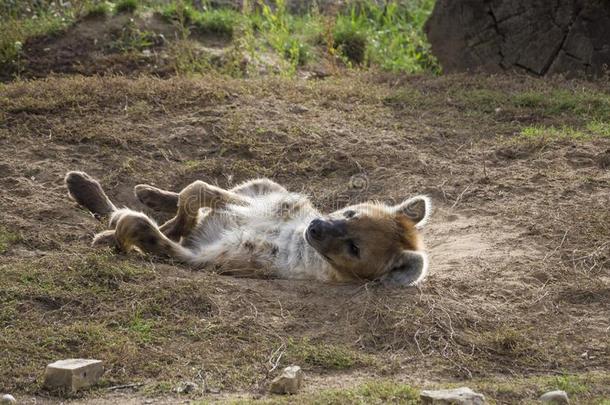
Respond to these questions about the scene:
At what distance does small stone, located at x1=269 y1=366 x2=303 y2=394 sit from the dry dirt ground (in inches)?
2.6

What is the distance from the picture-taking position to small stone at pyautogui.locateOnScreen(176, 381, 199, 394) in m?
3.67

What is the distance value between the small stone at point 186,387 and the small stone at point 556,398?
1266mm

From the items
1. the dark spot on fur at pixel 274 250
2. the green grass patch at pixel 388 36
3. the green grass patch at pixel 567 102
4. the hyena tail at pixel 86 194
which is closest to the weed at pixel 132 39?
the green grass patch at pixel 388 36

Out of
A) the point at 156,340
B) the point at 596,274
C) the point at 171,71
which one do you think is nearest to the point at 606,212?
the point at 596,274

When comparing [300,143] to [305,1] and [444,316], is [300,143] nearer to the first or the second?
[444,316]

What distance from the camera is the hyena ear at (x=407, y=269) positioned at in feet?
15.8

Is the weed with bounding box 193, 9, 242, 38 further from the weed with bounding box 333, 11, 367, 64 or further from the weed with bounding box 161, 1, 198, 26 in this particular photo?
the weed with bounding box 333, 11, 367, 64

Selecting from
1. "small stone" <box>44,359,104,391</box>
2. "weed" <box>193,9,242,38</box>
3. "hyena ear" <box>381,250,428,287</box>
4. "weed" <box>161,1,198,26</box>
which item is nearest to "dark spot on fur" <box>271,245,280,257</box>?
"hyena ear" <box>381,250,428,287</box>

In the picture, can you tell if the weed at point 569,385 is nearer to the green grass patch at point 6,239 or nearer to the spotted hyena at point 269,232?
the spotted hyena at point 269,232

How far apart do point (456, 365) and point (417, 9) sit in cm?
705

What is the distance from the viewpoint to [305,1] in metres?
10.7

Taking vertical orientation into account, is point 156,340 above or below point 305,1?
above

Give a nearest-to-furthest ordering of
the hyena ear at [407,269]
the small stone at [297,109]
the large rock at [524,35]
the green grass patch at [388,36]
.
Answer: the hyena ear at [407,269]
the small stone at [297,109]
the large rock at [524,35]
the green grass patch at [388,36]

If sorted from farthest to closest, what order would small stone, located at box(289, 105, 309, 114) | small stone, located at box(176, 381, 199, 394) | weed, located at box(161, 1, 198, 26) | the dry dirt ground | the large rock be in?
weed, located at box(161, 1, 198, 26) → the large rock → small stone, located at box(289, 105, 309, 114) → the dry dirt ground → small stone, located at box(176, 381, 199, 394)
